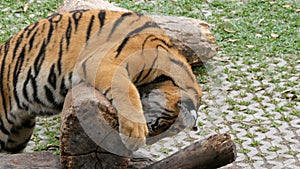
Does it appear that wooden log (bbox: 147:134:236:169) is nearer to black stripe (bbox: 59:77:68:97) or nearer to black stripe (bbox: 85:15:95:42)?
black stripe (bbox: 59:77:68:97)

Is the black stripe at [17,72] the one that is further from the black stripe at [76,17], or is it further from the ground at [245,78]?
the ground at [245,78]

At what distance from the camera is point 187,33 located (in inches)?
295

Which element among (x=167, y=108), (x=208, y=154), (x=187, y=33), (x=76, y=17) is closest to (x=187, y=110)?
(x=167, y=108)

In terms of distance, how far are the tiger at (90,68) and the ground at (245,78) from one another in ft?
3.34

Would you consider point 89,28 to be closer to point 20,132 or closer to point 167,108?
point 167,108

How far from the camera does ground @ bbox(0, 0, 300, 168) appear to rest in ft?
20.1

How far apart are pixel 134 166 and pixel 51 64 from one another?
98cm

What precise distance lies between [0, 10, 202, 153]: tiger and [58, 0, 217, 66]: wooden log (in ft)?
7.97

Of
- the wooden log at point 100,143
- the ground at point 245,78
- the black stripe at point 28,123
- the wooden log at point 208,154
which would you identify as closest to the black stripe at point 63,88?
the black stripe at point 28,123

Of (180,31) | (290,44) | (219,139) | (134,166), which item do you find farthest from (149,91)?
(290,44)

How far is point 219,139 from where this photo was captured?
3854mm

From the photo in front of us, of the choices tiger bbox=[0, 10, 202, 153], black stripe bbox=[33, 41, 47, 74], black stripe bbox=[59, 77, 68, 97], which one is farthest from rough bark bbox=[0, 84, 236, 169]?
black stripe bbox=[33, 41, 47, 74]

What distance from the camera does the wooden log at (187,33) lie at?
7.41 m

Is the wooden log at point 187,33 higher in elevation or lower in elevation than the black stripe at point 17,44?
lower
